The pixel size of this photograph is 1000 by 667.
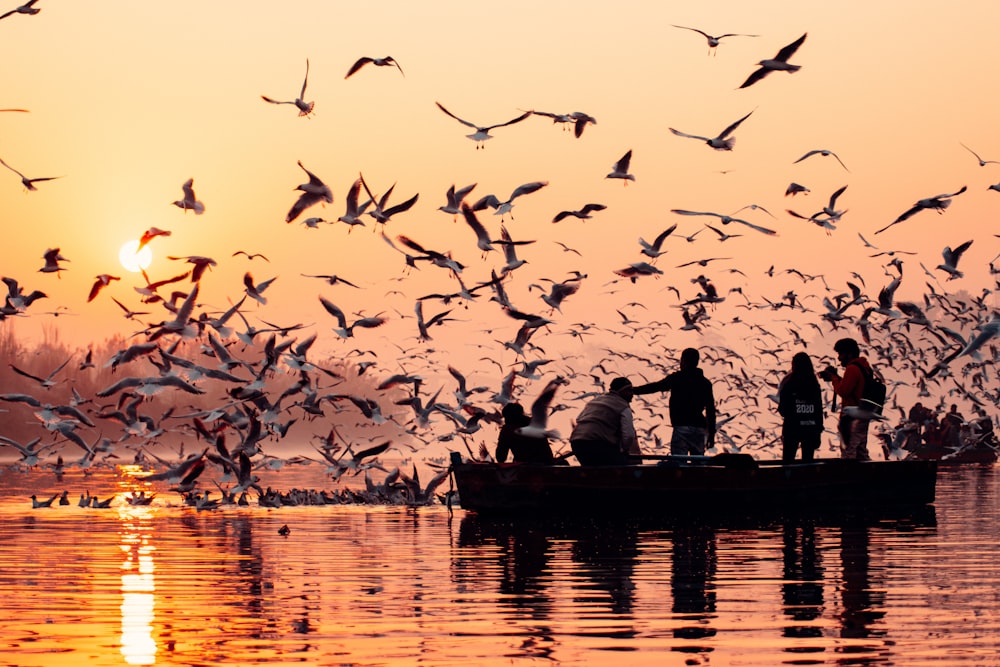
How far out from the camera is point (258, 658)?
39.3 feet

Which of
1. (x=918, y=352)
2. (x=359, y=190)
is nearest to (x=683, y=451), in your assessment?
(x=359, y=190)

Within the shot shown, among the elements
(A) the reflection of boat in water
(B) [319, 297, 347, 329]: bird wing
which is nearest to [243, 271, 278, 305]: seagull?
(B) [319, 297, 347, 329]: bird wing

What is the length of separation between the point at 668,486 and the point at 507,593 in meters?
10.5

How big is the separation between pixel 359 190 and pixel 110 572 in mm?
11462

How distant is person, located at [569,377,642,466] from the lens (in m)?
25.2

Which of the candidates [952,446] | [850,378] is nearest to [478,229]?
[850,378]

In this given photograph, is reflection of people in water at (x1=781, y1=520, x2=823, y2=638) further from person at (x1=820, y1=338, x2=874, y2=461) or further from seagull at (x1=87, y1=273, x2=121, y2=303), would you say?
seagull at (x1=87, y1=273, x2=121, y2=303)

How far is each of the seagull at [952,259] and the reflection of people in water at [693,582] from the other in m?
9.06

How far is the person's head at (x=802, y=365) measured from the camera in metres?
27.1

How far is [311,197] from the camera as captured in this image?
28.3m

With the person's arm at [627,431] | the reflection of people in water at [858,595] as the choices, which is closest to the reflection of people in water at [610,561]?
the person's arm at [627,431]

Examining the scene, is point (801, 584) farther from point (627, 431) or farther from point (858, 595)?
point (627, 431)

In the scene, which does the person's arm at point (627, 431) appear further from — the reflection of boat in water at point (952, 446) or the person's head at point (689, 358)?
the reflection of boat in water at point (952, 446)

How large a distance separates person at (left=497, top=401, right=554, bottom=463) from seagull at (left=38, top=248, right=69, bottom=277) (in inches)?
386
